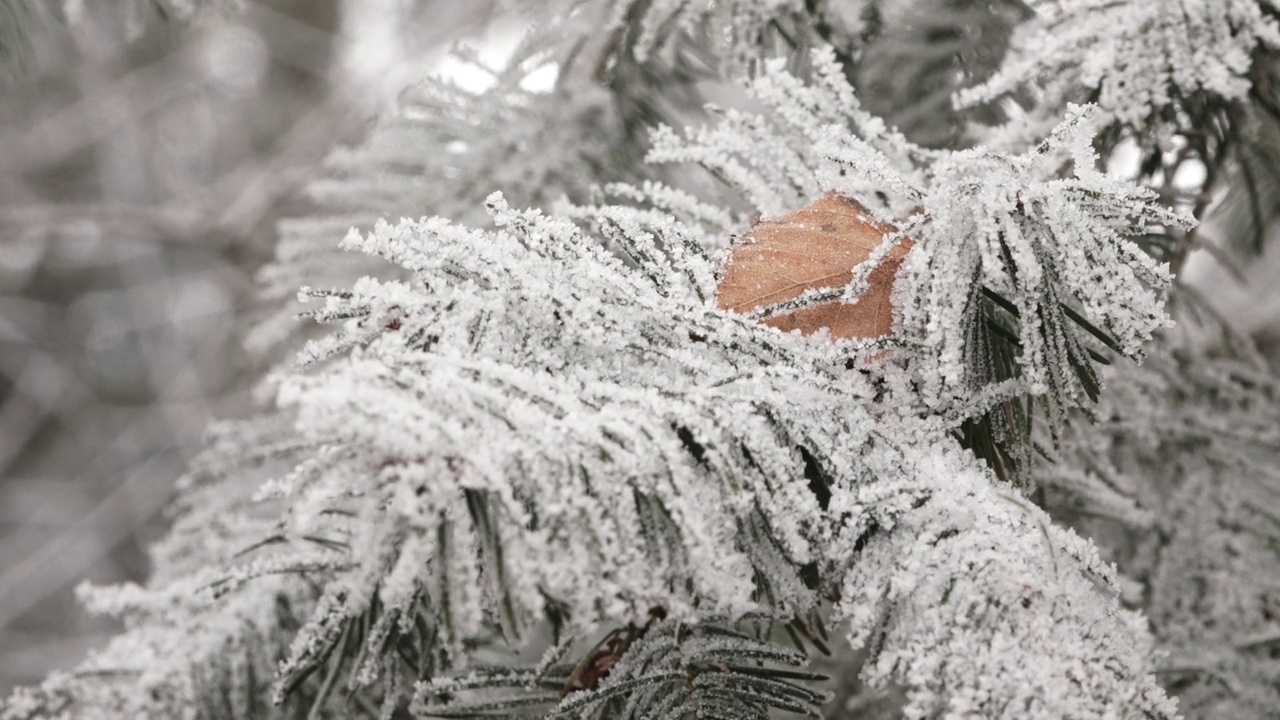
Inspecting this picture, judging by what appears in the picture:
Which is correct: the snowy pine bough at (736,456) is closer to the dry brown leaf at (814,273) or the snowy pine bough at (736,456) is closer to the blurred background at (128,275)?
the dry brown leaf at (814,273)

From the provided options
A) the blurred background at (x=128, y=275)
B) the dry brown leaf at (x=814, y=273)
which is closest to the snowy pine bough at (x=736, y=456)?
the dry brown leaf at (x=814, y=273)

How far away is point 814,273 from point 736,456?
4.7 inches

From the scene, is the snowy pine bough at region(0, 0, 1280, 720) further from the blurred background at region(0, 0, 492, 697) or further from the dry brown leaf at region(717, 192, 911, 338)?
the blurred background at region(0, 0, 492, 697)

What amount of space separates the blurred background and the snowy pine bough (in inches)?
87.0

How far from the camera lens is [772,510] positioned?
1.28ft

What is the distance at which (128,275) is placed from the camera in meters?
3.80

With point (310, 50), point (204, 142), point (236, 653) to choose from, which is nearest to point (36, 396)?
point (204, 142)

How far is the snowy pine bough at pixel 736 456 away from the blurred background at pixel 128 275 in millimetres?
2211

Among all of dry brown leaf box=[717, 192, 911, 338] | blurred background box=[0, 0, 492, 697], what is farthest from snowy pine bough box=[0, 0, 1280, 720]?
blurred background box=[0, 0, 492, 697]

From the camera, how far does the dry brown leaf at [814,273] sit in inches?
18.1

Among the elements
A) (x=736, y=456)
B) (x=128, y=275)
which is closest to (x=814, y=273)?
(x=736, y=456)

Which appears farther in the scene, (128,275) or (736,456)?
(128,275)

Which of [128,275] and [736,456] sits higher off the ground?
[128,275]

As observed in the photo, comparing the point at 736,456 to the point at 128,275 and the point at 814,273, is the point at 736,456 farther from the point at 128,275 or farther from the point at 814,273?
the point at 128,275
